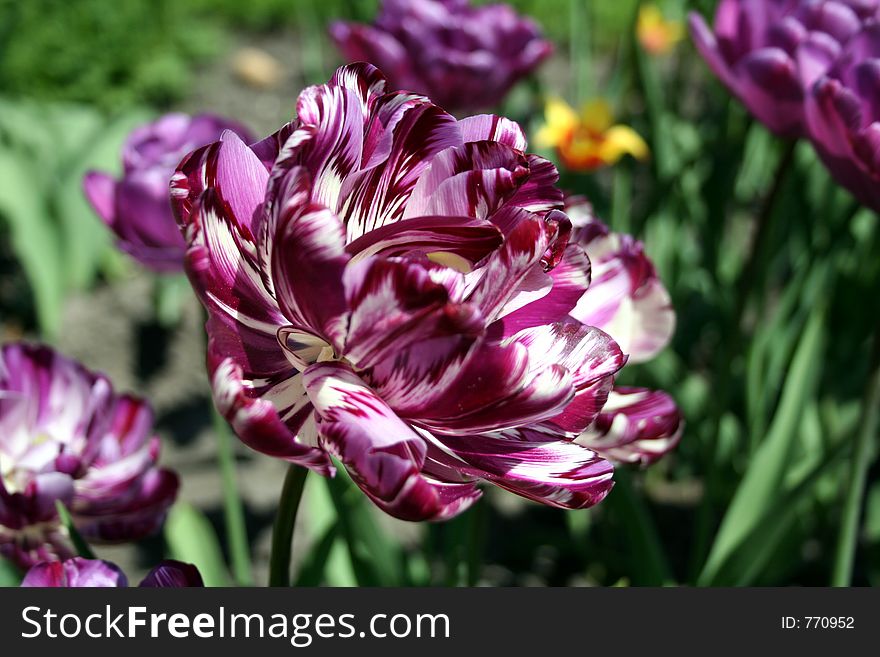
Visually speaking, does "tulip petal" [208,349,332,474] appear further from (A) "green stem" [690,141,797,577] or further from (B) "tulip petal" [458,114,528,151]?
(A) "green stem" [690,141,797,577]

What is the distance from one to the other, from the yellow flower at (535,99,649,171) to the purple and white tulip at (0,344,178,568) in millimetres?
740

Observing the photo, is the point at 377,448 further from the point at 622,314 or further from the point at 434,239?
the point at 622,314

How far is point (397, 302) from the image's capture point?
384 mm

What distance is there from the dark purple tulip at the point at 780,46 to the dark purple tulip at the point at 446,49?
408 millimetres

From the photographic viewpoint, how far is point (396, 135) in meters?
0.45

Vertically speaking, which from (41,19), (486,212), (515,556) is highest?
(41,19)

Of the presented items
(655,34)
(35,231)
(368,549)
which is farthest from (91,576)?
(655,34)

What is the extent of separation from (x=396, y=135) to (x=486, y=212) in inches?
2.6

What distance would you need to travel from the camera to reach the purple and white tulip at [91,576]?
477 millimetres

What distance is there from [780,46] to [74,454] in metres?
0.70

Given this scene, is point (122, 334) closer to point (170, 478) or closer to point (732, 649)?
point (170, 478)

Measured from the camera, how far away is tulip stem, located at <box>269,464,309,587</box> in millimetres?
441

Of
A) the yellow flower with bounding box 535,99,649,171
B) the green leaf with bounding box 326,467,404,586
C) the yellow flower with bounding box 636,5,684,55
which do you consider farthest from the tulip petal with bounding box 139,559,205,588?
the yellow flower with bounding box 636,5,684,55

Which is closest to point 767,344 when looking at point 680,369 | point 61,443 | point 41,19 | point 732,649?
point 680,369
